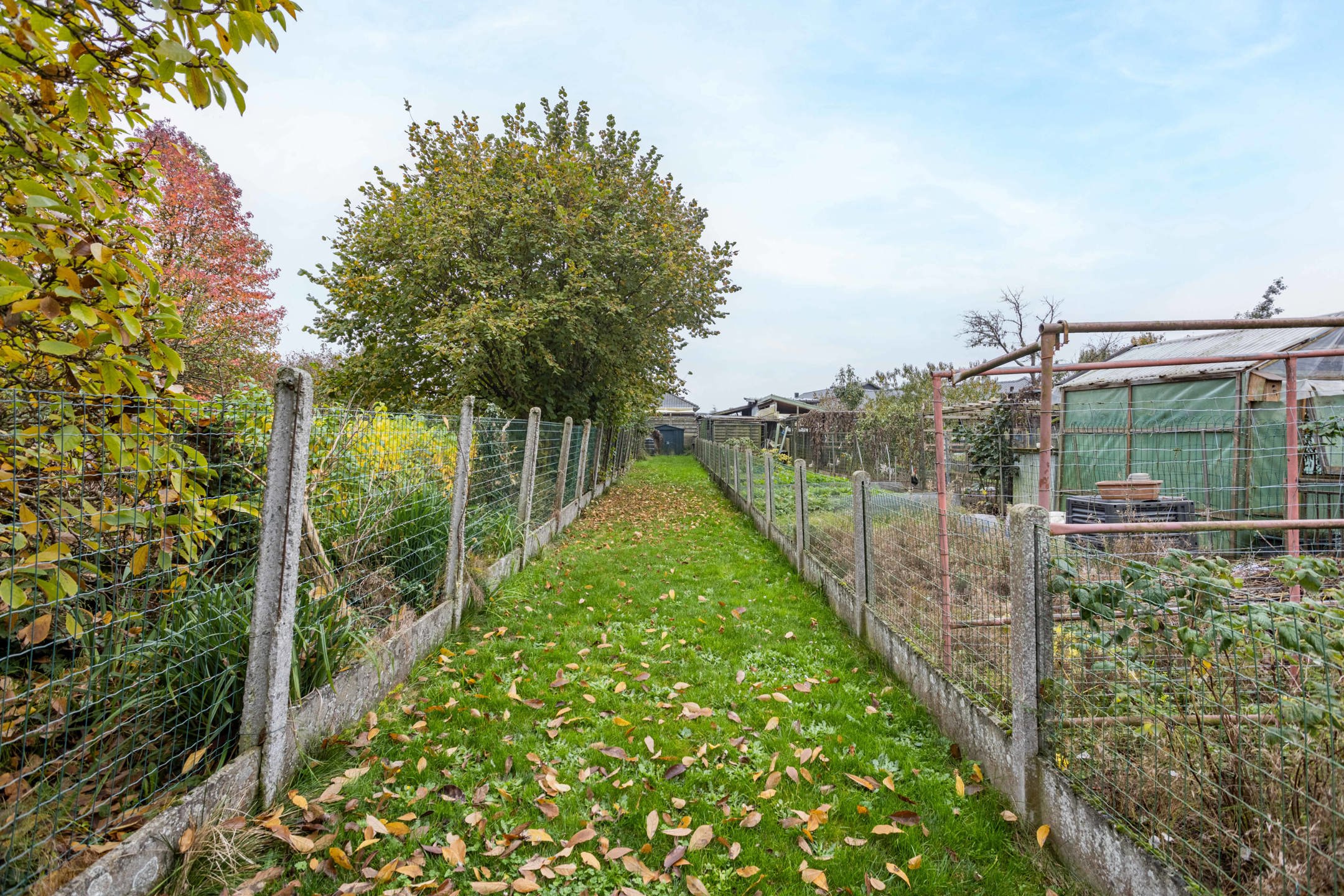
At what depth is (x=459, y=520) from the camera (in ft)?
15.0

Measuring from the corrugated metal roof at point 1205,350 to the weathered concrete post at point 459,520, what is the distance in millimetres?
8048

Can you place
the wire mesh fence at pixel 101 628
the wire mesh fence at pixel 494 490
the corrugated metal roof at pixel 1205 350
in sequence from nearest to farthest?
the wire mesh fence at pixel 101 628
the wire mesh fence at pixel 494 490
the corrugated metal roof at pixel 1205 350

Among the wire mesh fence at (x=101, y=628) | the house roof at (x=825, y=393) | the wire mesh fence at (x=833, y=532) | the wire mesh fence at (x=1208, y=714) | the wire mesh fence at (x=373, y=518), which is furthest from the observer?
the house roof at (x=825, y=393)

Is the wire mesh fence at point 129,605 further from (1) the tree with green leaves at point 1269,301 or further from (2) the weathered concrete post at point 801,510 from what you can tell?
(1) the tree with green leaves at point 1269,301

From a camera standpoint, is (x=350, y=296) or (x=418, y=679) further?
(x=350, y=296)

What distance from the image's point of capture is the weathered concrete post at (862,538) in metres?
4.36

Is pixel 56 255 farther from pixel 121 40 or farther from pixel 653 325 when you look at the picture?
pixel 653 325


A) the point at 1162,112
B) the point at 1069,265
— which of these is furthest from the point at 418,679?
the point at 1069,265

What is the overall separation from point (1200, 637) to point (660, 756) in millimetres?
2279

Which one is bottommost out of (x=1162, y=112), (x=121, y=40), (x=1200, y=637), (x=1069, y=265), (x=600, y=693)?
(x=600, y=693)

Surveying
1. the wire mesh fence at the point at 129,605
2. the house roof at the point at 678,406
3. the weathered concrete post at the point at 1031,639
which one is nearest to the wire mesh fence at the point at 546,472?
the wire mesh fence at the point at 129,605

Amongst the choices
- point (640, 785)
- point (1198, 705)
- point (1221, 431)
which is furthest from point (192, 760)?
point (1221, 431)

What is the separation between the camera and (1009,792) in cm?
244

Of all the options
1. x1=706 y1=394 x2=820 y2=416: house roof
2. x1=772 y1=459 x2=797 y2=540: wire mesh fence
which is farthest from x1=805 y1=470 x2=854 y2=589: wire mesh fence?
x1=706 y1=394 x2=820 y2=416: house roof
